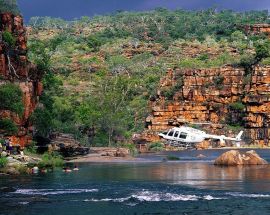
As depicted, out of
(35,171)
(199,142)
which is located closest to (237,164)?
(35,171)

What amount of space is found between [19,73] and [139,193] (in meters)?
46.1

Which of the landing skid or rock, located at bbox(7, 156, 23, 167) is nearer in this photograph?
rock, located at bbox(7, 156, 23, 167)

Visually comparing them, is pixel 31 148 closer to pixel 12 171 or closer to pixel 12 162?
pixel 12 162

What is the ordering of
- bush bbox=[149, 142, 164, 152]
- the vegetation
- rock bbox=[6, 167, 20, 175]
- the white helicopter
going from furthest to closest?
bush bbox=[149, 142, 164, 152] → the white helicopter → the vegetation → rock bbox=[6, 167, 20, 175]

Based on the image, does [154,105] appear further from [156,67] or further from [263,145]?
[156,67]

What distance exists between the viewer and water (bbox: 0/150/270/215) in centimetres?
3894

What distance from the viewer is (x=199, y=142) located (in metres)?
128

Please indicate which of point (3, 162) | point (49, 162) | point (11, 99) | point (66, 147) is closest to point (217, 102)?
point (66, 147)

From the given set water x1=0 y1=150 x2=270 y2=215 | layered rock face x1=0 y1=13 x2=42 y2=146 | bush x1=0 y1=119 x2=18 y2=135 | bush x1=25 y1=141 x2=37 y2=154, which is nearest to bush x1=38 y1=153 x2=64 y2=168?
bush x1=25 y1=141 x2=37 y2=154

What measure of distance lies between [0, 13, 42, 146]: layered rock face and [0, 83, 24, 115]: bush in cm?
175

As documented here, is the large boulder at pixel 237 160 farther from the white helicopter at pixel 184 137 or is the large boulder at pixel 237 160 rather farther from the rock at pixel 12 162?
the white helicopter at pixel 184 137

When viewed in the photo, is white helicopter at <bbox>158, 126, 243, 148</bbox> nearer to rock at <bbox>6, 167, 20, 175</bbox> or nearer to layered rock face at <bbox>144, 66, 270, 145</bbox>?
layered rock face at <bbox>144, 66, 270, 145</bbox>

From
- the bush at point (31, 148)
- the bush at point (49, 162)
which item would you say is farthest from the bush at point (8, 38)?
the bush at point (49, 162)

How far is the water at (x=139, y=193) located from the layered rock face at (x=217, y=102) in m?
82.3
